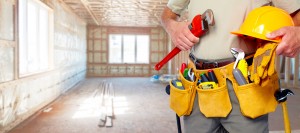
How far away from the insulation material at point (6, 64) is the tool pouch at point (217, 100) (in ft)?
9.42

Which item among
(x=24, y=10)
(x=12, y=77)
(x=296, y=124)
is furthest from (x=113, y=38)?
(x=296, y=124)

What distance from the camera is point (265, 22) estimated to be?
78 cm

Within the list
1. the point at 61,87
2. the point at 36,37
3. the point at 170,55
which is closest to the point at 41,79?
the point at 36,37

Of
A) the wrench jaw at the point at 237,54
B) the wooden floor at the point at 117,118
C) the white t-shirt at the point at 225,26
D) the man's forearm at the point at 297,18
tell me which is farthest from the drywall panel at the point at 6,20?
the man's forearm at the point at 297,18

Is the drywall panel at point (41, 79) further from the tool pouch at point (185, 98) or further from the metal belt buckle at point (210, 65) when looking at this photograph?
the metal belt buckle at point (210, 65)

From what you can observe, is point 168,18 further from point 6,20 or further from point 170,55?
point 6,20

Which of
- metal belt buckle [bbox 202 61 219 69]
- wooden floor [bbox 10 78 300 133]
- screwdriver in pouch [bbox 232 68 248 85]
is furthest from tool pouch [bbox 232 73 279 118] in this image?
wooden floor [bbox 10 78 300 133]

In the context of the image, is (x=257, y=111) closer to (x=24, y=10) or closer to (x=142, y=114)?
(x=142, y=114)

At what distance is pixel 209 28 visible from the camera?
975 mm

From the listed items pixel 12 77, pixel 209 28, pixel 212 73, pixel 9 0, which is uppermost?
pixel 9 0

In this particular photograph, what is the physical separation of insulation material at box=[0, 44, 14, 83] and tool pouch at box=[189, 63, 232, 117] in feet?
9.42

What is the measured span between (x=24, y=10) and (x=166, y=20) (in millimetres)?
3567

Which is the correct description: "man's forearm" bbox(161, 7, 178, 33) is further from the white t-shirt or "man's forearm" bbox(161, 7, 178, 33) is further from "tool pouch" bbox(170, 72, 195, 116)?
"tool pouch" bbox(170, 72, 195, 116)

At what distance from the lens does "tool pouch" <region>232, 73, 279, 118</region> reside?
82cm
